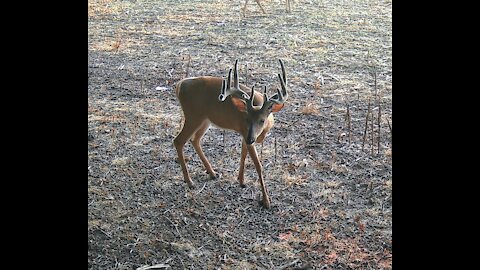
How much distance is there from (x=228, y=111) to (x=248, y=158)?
689 mm

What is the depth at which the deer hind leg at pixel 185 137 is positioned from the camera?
3545 millimetres

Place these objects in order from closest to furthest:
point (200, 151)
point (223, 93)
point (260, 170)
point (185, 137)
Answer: point (223, 93), point (260, 170), point (185, 137), point (200, 151)

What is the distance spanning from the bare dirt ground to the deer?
25 centimetres

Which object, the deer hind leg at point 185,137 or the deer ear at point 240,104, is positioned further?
the deer hind leg at point 185,137

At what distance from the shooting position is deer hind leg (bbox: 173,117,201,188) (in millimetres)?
3545

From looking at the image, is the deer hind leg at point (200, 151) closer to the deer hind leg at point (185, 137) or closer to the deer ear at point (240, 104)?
the deer hind leg at point (185, 137)

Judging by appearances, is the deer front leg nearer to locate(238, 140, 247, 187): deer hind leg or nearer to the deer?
the deer

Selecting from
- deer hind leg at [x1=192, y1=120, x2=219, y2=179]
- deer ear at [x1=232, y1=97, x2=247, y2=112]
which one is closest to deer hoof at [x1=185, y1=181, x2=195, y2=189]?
deer hind leg at [x1=192, y1=120, x2=219, y2=179]

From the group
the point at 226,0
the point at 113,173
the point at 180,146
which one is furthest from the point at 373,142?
the point at 226,0

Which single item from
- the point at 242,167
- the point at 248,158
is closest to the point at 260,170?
the point at 242,167

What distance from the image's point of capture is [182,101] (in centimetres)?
355

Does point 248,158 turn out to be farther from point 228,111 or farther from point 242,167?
point 228,111

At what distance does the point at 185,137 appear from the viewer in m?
3.58

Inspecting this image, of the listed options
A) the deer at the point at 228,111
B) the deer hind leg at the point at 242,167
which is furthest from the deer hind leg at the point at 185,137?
the deer hind leg at the point at 242,167
